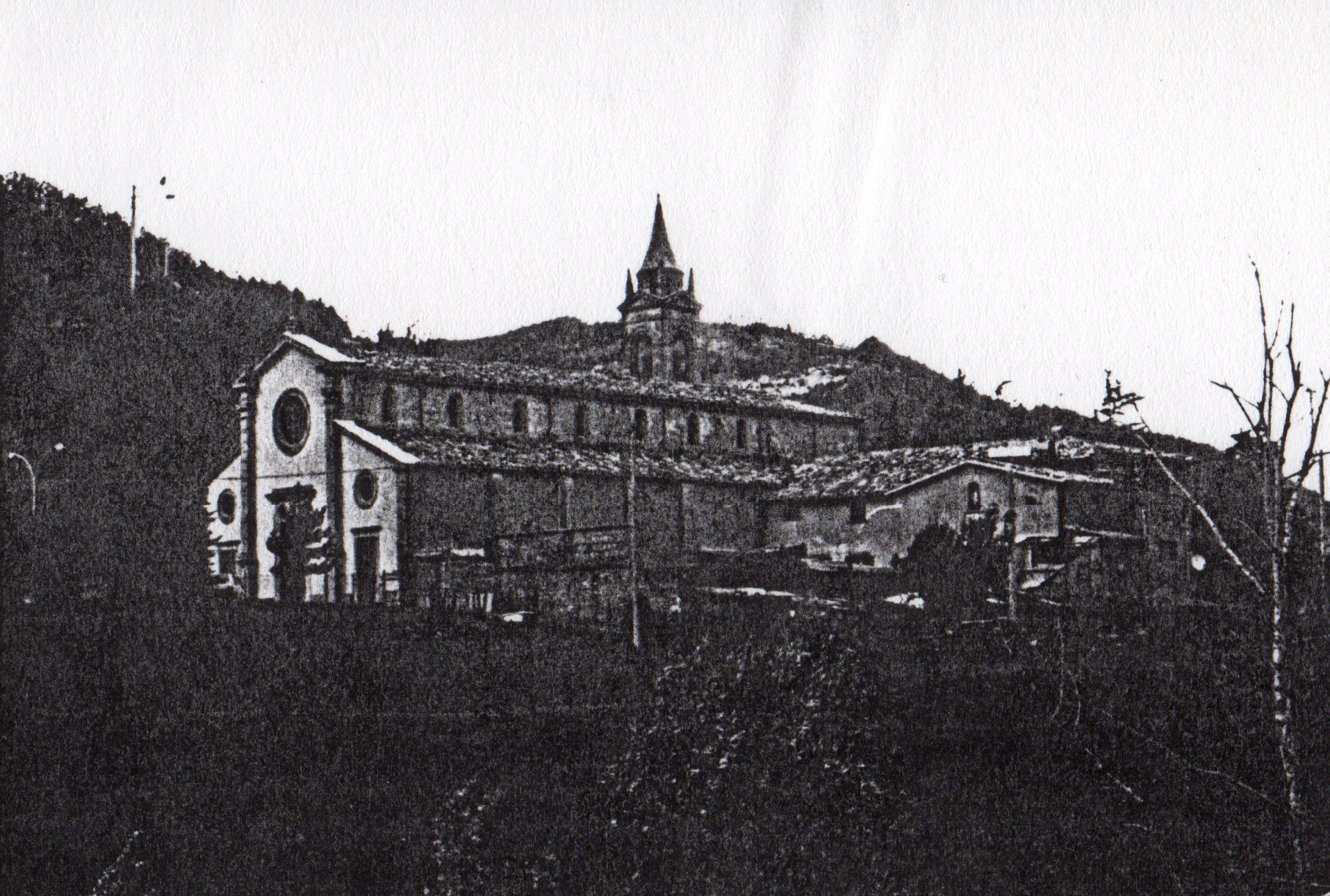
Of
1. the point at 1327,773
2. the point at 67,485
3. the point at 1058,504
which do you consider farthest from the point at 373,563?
the point at 1327,773

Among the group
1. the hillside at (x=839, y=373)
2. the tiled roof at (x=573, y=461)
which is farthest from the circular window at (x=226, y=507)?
the tiled roof at (x=573, y=461)

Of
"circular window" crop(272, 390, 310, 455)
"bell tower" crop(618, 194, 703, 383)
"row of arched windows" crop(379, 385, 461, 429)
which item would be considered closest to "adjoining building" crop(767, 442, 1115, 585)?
"bell tower" crop(618, 194, 703, 383)

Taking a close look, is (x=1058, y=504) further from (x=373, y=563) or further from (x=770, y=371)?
(x=373, y=563)

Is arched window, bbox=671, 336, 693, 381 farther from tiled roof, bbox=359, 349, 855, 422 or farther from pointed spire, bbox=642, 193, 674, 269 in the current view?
pointed spire, bbox=642, 193, 674, 269

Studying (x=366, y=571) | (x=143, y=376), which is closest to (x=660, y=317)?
(x=366, y=571)

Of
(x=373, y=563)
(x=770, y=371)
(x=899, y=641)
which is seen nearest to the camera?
(x=899, y=641)

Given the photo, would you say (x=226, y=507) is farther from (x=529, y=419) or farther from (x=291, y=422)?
(x=529, y=419)

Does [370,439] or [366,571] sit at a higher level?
[370,439]
